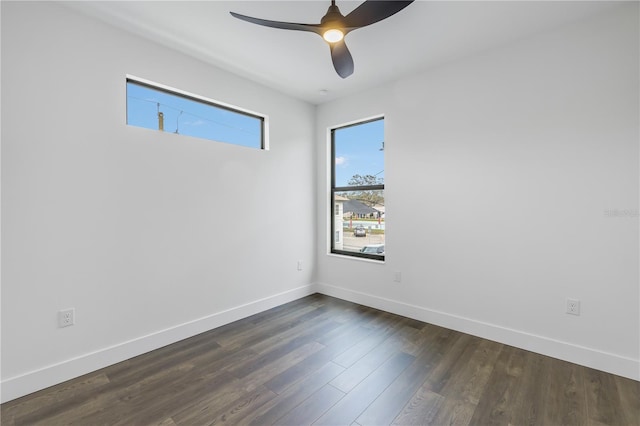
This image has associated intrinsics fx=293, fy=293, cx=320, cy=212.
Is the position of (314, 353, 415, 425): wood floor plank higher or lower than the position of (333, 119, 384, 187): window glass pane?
lower

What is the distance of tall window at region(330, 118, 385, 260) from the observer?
143 inches

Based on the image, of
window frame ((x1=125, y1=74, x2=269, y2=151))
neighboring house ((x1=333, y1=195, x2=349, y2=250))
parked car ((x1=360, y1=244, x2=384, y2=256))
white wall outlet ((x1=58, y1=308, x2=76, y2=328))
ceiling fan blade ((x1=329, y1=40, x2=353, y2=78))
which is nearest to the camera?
ceiling fan blade ((x1=329, y1=40, x2=353, y2=78))

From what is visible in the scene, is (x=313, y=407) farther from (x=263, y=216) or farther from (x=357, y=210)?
(x=357, y=210)

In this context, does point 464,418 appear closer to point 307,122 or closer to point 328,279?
point 328,279

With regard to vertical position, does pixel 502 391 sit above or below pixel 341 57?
below

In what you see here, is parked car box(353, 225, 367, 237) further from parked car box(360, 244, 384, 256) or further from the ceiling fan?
the ceiling fan

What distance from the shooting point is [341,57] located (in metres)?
2.08

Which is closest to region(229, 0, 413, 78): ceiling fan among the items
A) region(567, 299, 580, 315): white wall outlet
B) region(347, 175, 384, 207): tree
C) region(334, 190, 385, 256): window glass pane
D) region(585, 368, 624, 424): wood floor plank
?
region(347, 175, 384, 207): tree

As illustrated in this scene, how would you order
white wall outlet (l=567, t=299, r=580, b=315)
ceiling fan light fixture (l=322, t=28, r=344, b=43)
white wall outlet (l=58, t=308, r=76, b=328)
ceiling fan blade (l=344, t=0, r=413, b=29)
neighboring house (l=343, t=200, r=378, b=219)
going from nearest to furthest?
ceiling fan blade (l=344, t=0, r=413, b=29) → ceiling fan light fixture (l=322, t=28, r=344, b=43) → white wall outlet (l=58, t=308, r=76, b=328) → white wall outlet (l=567, t=299, r=580, b=315) → neighboring house (l=343, t=200, r=378, b=219)

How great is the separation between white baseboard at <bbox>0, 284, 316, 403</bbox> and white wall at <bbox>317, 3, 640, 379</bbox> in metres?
1.72

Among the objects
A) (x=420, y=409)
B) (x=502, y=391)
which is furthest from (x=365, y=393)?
(x=502, y=391)

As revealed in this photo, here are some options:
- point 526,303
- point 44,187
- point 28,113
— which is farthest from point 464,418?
point 28,113

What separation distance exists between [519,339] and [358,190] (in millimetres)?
2260

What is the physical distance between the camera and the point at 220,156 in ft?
9.88
